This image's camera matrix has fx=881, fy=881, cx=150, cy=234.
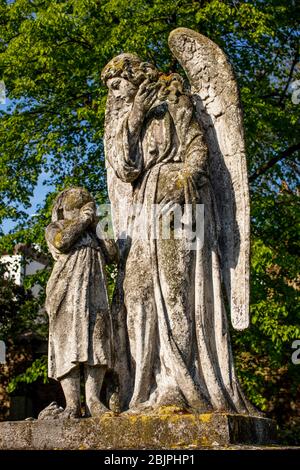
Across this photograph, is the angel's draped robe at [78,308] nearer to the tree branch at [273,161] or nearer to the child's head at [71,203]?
the child's head at [71,203]

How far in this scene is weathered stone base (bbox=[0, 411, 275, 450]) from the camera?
5969 mm

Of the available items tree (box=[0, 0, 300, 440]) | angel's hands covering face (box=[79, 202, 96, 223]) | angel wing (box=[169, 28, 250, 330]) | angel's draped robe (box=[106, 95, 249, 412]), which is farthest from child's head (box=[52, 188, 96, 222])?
tree (box=[0, 0, 300, 440])

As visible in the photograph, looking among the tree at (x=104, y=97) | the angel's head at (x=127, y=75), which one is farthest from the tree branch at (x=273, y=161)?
the angel's head at (x=127, y=75)

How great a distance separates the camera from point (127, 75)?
7320 mm

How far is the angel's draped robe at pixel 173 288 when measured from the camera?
664cm

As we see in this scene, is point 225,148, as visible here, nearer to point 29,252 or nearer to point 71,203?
point 71,203

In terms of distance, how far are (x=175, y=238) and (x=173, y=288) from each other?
0.40 meters

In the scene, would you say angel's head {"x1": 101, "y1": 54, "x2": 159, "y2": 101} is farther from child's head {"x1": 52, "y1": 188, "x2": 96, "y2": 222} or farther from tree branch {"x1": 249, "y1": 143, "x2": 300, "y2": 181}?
tree branch {"x1": 249, "y1": 143, "x2": 300, "y2": 181}

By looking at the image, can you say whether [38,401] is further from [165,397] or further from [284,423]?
[165,397]

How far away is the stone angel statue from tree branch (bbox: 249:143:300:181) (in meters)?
9.71

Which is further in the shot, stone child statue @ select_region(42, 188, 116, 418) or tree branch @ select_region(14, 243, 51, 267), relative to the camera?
tree branch @ select_region(14, 243, 51, 267)

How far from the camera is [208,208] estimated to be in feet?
23.3
